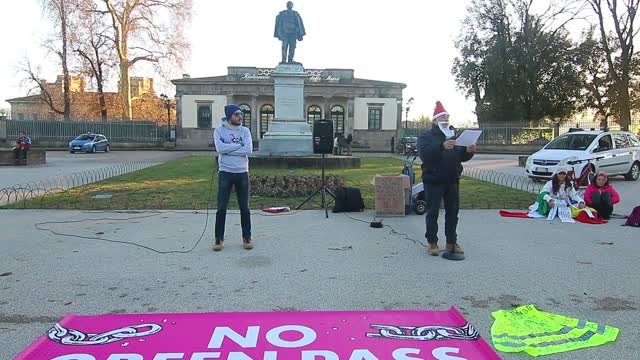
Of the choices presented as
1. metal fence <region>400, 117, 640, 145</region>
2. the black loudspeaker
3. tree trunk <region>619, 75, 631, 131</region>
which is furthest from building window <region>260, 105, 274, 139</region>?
the black loudspeaker

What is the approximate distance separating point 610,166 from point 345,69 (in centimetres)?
3997

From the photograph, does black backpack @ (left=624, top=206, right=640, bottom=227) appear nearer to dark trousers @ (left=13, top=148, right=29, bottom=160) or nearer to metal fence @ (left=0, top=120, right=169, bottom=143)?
dark trousers @ (left=13, top=148, right=29, bottom=160)

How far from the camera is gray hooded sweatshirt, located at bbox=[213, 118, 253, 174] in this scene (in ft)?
20.2

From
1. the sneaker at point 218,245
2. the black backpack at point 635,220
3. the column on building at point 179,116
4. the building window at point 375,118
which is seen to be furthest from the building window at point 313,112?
the sneaker at point 218,245

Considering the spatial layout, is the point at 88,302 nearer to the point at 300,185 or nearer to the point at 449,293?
the point at 449,293

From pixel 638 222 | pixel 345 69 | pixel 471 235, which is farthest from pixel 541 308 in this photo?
pixel 345 69

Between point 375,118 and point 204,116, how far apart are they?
63.0ft

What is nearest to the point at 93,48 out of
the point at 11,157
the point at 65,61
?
the point at 65,61

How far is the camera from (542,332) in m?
3.71

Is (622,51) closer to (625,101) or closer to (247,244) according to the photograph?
(625,101)

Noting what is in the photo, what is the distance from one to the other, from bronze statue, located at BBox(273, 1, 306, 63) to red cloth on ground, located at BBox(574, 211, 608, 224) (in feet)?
54.4

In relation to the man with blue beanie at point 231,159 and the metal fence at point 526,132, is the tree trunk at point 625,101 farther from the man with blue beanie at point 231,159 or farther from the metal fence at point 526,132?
the man with blue beanie at point 231,159

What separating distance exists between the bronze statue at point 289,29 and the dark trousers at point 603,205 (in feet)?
53.9

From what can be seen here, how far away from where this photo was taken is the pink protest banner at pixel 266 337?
128 inches
